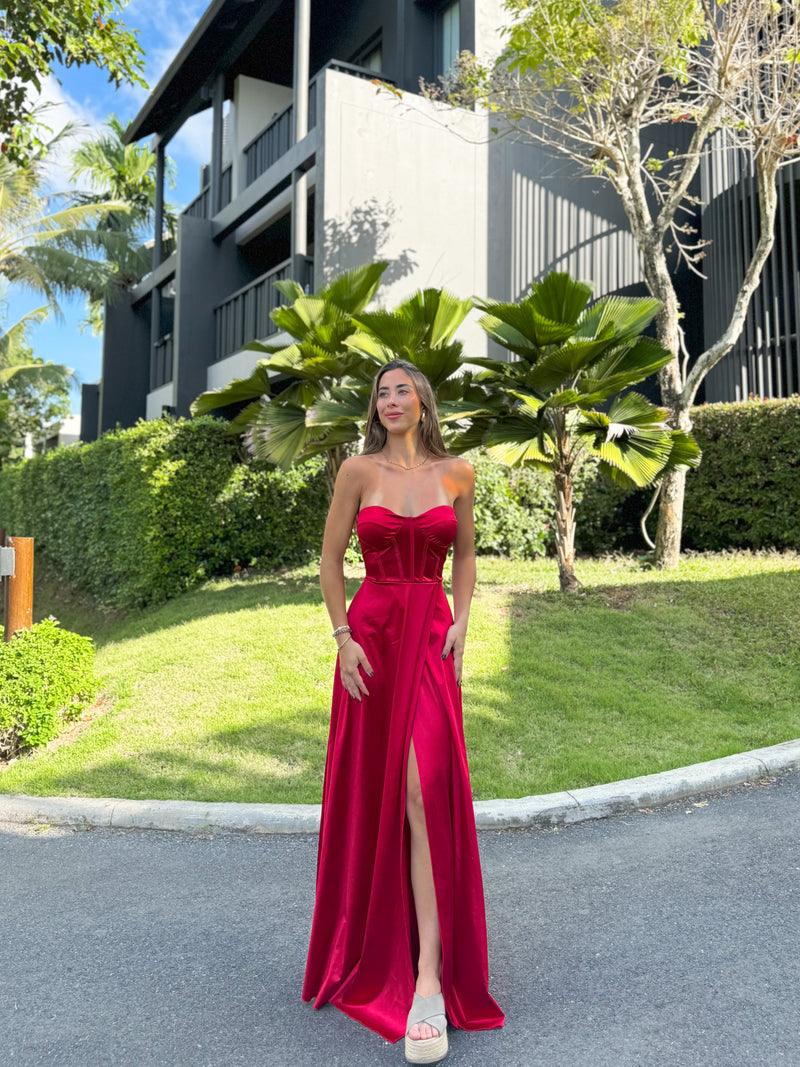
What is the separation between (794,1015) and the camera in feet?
8.43

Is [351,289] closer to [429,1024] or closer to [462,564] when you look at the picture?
[462,564]

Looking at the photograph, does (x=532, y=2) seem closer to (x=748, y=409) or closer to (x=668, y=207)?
(x=668, y=207)

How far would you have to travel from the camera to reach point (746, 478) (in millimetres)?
10969

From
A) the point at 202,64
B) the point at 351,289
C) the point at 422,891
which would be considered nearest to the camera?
the point at 422,891

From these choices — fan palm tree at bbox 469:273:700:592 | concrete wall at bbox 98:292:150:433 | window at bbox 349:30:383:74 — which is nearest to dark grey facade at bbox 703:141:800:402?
fan palm tree at bbox 469:273:700:592

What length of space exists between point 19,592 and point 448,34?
13457 millimetres

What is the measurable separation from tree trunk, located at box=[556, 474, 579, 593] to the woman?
580cm

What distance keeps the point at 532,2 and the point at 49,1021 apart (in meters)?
10.9

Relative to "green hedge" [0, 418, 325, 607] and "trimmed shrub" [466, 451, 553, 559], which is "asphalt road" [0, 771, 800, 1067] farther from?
"trimmed shrub" [466, 451, 553, 559]

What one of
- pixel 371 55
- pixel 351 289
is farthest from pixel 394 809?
pixel 371 55

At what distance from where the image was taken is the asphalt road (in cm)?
249

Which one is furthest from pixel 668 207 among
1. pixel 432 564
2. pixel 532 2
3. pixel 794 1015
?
pixel 794 1015

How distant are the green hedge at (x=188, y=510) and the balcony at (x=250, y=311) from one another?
303 centimetres

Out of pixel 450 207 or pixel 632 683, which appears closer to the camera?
pixel 632 683
